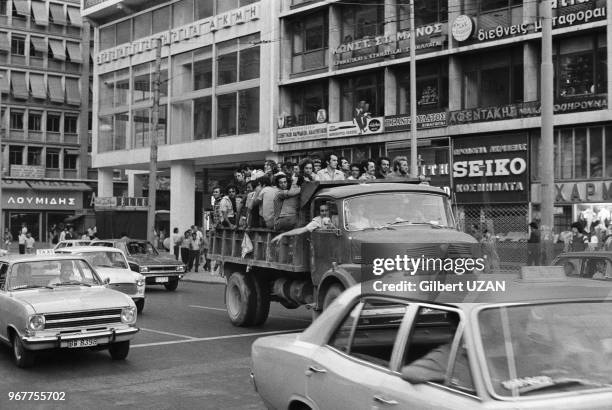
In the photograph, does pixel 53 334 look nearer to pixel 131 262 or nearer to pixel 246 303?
pixel 246 303

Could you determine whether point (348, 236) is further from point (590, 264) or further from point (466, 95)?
point (466, 95)

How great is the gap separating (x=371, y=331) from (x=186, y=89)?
37.3 meters

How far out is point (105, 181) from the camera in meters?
49.4

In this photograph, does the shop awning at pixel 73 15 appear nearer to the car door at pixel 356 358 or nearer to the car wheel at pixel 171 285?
the car wheel at pixel 171 285

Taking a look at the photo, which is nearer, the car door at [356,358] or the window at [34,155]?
the car door at [356,358]

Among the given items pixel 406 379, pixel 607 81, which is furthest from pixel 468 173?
pixel 406 379

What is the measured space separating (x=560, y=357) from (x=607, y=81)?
76.0 feet

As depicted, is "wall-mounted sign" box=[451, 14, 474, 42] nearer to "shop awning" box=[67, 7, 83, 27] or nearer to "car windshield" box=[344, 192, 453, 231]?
"car windshield" box=[344, 192, 453, 231]

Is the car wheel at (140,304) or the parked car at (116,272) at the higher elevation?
the parked car at (116,272)

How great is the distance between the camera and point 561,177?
26.4 metres

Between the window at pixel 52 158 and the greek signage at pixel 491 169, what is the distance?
152ft

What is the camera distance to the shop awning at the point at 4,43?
62844mm

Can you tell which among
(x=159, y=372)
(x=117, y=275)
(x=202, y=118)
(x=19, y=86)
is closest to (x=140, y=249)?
(x=117, y=275)

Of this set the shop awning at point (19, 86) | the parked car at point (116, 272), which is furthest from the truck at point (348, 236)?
the shop awning at point (19, 86)
